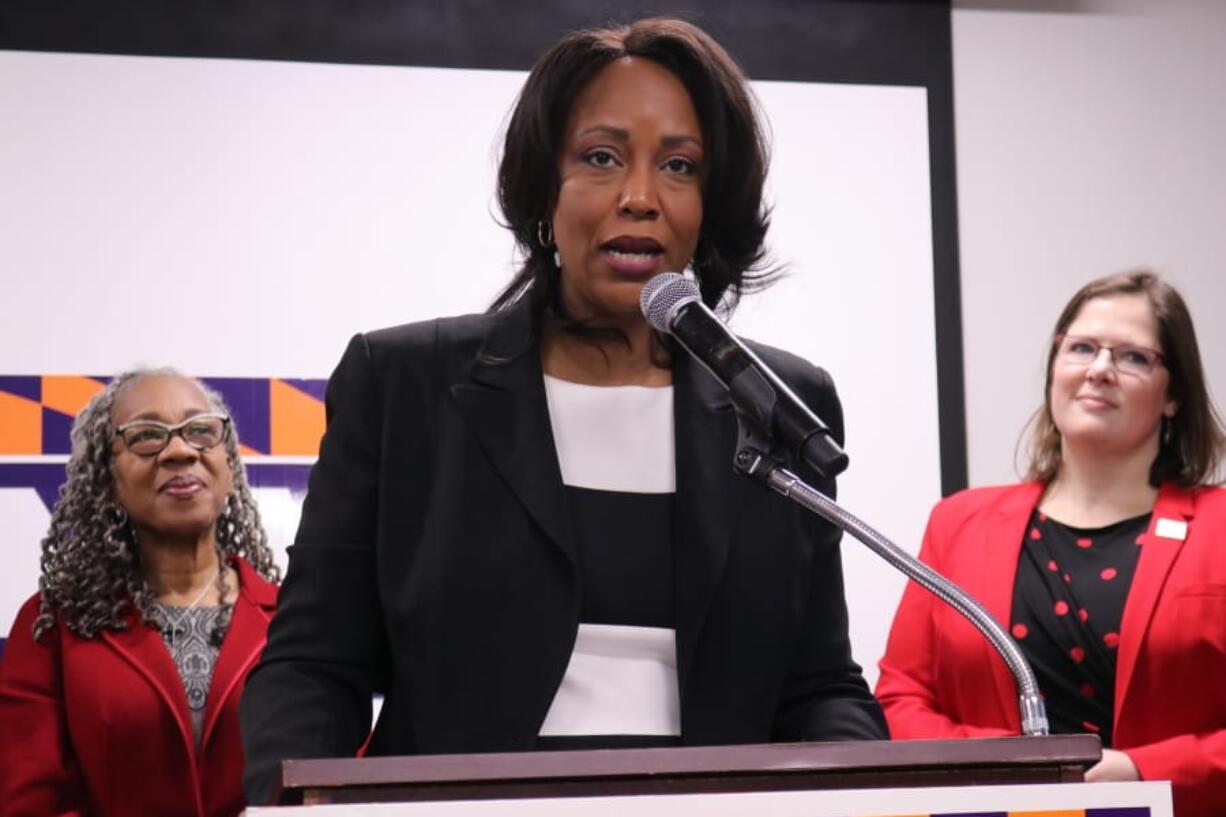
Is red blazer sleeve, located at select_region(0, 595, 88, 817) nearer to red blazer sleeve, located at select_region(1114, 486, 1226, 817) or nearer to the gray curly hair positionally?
the gray curly hair

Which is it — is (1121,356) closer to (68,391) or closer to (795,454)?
(795,454)

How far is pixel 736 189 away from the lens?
2086 mm

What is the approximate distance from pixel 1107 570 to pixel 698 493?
64.5 inches

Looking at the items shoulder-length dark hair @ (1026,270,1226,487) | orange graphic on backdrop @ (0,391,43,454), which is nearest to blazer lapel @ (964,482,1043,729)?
shoulder-length dark hair @ (1026,270,1226,487)

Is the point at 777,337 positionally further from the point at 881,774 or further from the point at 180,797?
the point at 881,774

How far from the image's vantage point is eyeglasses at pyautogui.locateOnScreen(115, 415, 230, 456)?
379 cm

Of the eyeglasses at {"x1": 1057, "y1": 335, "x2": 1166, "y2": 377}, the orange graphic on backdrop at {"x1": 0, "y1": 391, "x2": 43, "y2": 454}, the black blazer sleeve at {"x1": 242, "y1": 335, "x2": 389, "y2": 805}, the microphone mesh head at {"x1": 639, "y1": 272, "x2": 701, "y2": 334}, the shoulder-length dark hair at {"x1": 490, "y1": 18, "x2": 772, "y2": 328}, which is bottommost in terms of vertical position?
the black blazer sleeve at {"x1": 242, "y1": 335, "x2": 389, "y2": 805}

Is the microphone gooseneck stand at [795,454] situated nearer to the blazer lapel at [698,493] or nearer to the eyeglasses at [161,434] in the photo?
the blazer lapel at [698,493]

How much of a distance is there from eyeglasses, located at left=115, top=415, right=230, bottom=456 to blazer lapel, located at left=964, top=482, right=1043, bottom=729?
5.42ft

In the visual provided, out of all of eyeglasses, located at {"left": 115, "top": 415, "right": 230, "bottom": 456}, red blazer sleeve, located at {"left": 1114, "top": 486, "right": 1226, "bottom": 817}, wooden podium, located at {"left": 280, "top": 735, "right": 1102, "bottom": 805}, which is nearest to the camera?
wooden podium, located at {"left": 280, "top": 735, "right": 1102, "bottom": 805}

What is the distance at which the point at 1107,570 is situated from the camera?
3.30 m

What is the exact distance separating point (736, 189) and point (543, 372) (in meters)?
0.33

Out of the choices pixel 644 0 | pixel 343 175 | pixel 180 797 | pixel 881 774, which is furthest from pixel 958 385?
pixel 881 774

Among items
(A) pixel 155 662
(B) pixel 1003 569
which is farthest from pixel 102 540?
(B) pixel 1003 569
